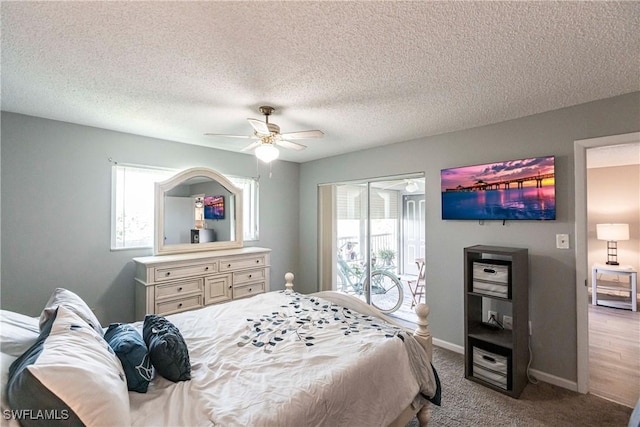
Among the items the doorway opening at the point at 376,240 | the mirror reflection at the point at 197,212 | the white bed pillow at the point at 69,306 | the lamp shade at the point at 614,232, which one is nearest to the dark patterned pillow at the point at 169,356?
the white bed pillow at the point at 69,306

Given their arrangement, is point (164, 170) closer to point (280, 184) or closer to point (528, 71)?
point (280, 184)

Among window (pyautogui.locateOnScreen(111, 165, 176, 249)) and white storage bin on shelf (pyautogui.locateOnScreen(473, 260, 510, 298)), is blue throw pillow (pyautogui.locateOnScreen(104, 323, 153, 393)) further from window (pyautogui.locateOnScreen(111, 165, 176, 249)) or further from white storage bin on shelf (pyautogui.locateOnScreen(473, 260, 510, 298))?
white storage bin on shelf (pyautogui.locateOnScreen(473, 260, 510, 298))

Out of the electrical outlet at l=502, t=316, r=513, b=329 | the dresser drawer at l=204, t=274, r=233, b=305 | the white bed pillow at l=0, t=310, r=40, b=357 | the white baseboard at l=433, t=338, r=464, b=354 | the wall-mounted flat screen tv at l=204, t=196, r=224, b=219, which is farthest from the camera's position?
the wall-mounted flat screen tv at l=204, t=196, r=224, b=219

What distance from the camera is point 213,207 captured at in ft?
12.6

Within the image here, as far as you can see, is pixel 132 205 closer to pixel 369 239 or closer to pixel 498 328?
pixel 369 239

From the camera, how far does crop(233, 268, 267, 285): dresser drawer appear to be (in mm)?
3616

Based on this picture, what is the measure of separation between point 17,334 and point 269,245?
3322 millimetres

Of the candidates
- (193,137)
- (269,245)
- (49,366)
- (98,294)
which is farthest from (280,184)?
(49,366)

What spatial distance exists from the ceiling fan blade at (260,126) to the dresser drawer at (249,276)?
79.7 inches

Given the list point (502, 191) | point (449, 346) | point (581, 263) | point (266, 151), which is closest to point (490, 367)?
point (449, 346)

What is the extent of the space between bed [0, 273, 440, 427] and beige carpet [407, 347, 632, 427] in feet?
1.49

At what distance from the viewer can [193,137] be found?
3412 mm

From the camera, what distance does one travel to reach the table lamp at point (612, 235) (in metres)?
4.45

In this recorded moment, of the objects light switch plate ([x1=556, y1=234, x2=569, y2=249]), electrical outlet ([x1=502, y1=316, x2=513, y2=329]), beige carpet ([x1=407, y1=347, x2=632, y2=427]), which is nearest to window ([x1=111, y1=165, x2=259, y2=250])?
beige carpet ([x1=407, y1=347, x2=632, y2=427])
